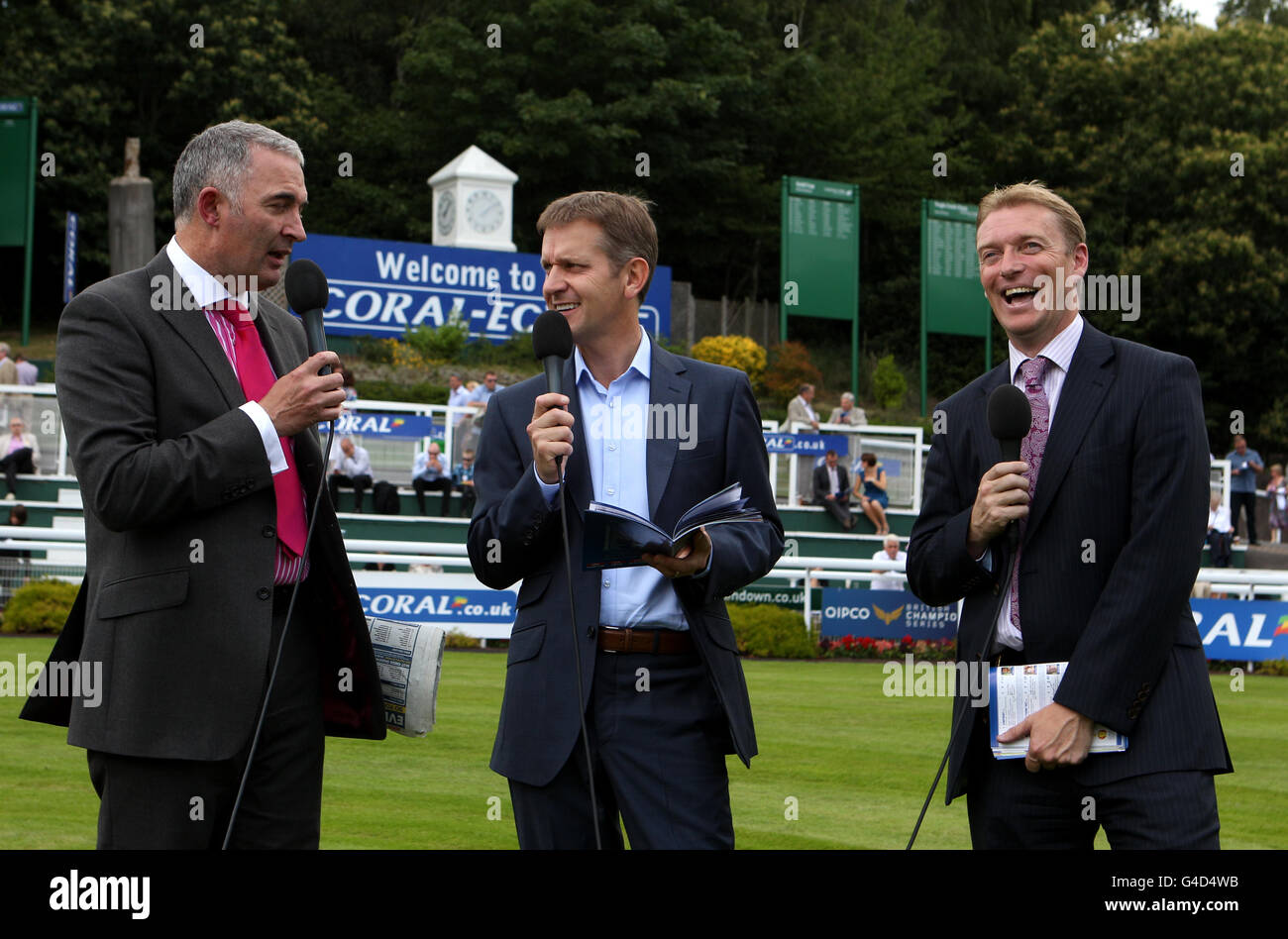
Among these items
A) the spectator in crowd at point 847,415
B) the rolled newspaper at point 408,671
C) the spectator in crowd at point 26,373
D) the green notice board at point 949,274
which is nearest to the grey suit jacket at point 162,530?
the rolled newspaper at point 408,671

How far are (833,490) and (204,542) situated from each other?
18.5 m

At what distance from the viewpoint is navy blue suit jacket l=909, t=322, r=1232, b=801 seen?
342 cm

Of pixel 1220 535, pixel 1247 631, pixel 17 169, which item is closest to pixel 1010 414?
pixel 1247 631

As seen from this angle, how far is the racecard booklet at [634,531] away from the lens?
3.40m

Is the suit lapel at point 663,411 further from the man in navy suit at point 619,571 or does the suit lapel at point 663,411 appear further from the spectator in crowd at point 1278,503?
the spectator in crowd at point 1278,503

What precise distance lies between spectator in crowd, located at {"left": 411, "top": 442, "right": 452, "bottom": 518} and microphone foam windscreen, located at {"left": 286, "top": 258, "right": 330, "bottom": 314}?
16.3 metres

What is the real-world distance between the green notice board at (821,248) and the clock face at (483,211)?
5514 millimetres

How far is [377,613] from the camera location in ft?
49.8

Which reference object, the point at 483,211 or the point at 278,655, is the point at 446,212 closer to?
the point at 483,211

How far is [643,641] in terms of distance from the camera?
3699mm

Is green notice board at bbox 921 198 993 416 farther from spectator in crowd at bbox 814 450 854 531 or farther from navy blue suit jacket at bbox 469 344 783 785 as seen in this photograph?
navy blue suit jacket at bbox 469 344 783 785

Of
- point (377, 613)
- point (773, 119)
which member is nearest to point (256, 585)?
point (377, 613)

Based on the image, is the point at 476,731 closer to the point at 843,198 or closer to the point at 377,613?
the point at 377,613
